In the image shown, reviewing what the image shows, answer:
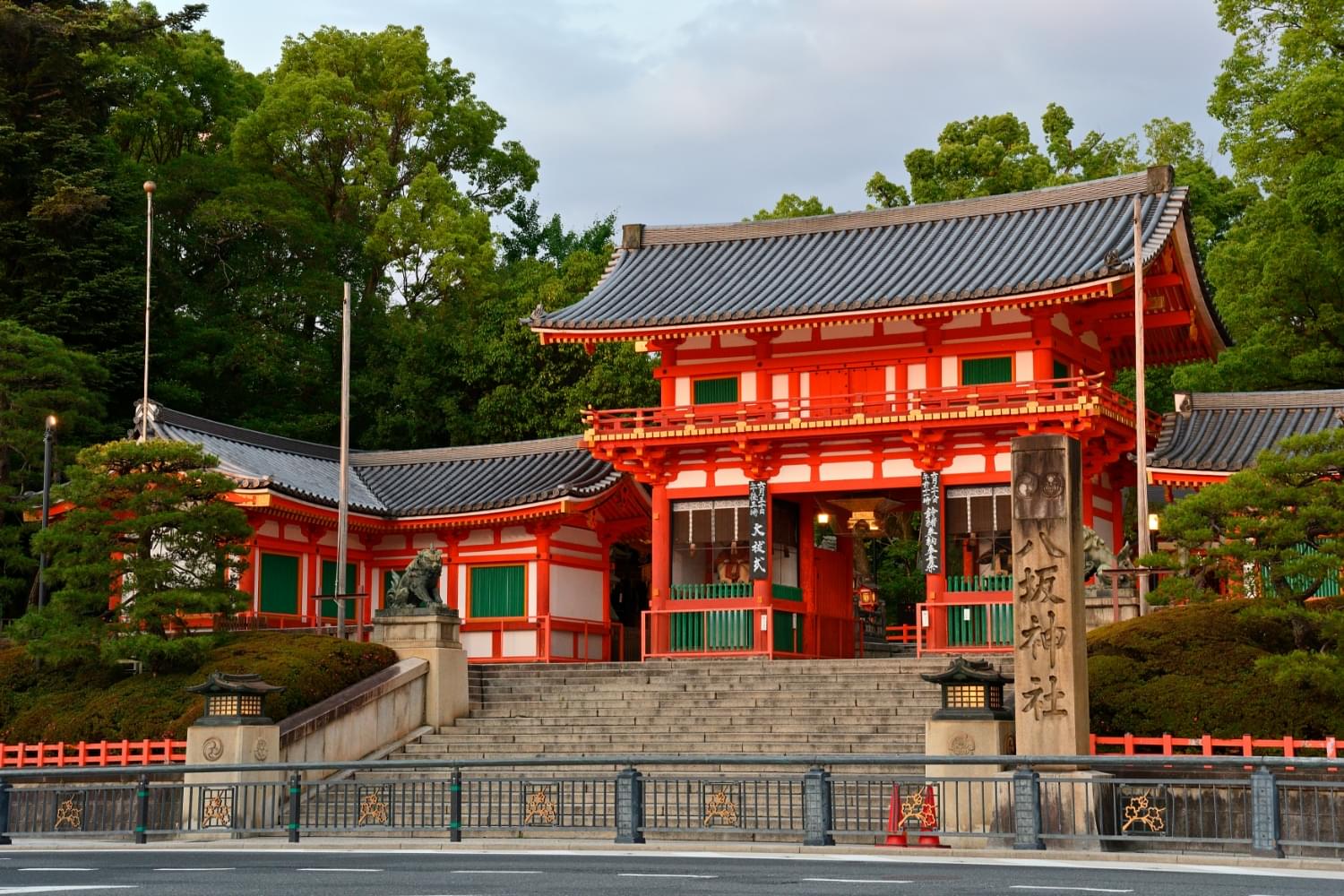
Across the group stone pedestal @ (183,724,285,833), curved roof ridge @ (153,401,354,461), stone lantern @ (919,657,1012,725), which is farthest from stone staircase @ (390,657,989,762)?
curved roof ridge @ (153,401,354,461)

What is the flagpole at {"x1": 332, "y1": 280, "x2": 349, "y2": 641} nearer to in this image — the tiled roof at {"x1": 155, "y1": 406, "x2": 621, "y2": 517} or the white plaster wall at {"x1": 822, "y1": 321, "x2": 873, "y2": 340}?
the tiled roof at {"x1": 155, "y1": 406, "x2": 621, "y2": 517}

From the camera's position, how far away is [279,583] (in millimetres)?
37719

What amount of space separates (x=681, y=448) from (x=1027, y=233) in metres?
8.80

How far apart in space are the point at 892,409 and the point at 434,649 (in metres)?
10.8

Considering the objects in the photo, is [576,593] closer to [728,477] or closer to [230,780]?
[728,477]

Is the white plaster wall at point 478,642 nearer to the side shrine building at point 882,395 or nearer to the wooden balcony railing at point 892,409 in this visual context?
the side shrine building at point 882,395

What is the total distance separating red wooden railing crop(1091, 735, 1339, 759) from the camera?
850 inches

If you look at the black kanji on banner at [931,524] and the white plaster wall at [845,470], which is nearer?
the black kanji on banner at [931,524]

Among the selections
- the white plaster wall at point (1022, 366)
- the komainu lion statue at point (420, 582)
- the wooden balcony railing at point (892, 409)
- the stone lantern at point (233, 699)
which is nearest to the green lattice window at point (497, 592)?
the wooden balcony railing at point (892, 409)

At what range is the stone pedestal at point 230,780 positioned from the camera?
22.3 meters

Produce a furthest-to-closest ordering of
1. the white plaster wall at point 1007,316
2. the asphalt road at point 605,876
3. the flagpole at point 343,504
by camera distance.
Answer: the white plaster wall at point 1007,316
the flagpole at point 343,504
the asphalt road at point 605,876

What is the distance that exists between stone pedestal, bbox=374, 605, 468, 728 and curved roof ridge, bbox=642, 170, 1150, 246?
14.6 metres

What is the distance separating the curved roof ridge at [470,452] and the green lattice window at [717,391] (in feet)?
10.8

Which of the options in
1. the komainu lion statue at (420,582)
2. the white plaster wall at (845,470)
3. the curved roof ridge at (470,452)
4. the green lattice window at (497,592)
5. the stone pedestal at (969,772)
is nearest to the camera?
the stone pedestal at (969,772)
